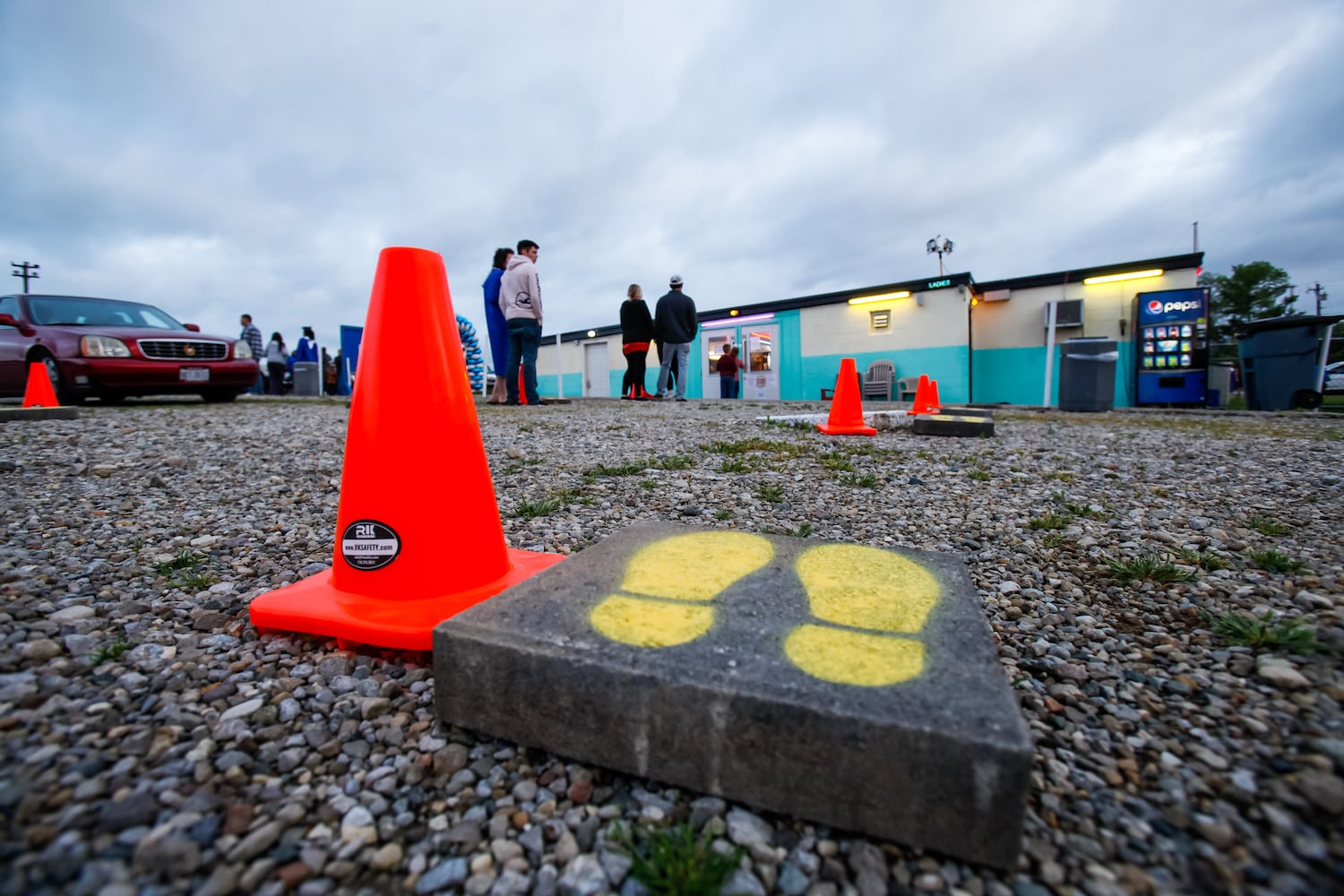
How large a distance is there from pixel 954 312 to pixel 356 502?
15675 mm

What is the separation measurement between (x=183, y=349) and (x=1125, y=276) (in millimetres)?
17759

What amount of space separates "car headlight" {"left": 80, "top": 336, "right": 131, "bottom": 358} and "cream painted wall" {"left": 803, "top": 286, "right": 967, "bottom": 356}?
14579 mm

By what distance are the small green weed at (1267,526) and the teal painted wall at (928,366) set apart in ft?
41.4

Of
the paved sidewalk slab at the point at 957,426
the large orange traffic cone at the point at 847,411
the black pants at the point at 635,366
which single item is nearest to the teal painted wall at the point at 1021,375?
the black pants at the point at 635,366

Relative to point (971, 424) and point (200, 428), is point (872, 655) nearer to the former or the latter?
point (971, 424)

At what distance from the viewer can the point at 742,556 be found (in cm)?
179

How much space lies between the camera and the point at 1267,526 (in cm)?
240

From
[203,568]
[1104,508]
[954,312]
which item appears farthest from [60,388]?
[954,312]

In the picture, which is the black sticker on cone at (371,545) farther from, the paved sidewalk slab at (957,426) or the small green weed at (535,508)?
the paved sidewalk slab at (957,426)

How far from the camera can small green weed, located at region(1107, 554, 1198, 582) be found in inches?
76.0

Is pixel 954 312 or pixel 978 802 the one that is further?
pixel 954 312

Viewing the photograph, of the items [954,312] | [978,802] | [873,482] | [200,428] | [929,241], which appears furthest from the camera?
[929,241]

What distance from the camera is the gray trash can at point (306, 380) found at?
16.8 meters

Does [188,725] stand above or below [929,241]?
below
